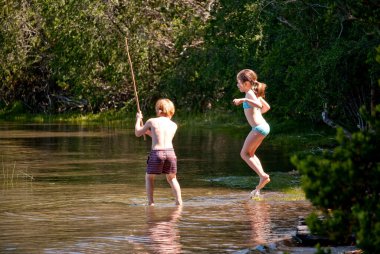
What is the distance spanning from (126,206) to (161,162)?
71cm

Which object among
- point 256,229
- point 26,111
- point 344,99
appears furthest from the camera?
point 26,111

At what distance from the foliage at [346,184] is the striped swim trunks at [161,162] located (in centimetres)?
668

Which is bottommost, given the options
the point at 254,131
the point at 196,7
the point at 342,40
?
the point at 254,131

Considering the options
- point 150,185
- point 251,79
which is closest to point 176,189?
point 150,185

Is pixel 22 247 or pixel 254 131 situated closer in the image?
pixel 22 247

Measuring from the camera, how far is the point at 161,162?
42.7 ft

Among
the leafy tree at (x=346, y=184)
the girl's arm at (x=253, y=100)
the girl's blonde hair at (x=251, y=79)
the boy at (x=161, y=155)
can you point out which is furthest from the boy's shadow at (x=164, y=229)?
the leafy tree at (x=346, y=184)

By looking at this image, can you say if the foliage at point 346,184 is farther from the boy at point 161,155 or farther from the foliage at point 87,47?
the foliage at point 87,47

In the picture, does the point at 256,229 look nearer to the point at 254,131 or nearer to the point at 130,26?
the point at 254,131

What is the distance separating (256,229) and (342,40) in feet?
32.0

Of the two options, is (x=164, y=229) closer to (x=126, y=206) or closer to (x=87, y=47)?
(x=126, y=206)

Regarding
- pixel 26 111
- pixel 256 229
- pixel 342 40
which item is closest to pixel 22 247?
pixel 256 229

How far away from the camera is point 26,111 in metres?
45.8

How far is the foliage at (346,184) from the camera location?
20.3 ft
